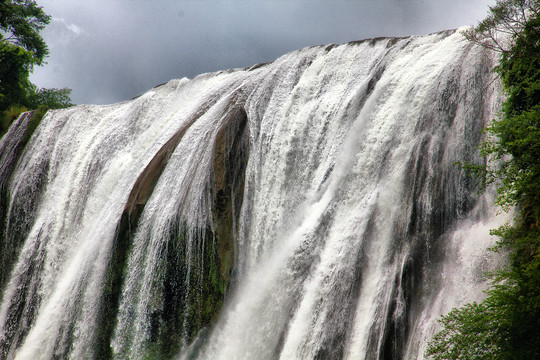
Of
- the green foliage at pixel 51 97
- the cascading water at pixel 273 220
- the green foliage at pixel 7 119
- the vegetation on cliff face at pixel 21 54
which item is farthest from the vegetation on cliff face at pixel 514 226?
the green foliage at pixel 51 97

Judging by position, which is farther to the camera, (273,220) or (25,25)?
(25,25)

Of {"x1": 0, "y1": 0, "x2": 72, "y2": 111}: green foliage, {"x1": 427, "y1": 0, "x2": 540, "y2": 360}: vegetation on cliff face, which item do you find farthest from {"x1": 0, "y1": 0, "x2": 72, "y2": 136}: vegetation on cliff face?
{"x1": 427, "y1": 0, "x2": 540, "y2": 360}: vegetation on cliff face

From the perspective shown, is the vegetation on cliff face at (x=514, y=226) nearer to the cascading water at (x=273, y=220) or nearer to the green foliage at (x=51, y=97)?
the cascading water at (x=273, y=220)

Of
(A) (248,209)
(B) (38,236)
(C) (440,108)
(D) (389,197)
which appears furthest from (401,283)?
(B) (38,236)

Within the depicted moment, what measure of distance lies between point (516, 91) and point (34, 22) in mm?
31769

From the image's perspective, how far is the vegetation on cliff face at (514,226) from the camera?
9102 mm

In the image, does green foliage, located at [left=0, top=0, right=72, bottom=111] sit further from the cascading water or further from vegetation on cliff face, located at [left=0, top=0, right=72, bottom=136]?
the cascading water

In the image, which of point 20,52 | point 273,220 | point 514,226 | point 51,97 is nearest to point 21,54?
point 20,52

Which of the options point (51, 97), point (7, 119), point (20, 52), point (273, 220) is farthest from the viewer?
point (51, 97)

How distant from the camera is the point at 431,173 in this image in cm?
1146

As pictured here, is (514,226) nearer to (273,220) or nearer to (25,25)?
(273,220)

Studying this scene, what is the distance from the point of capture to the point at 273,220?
1467 centimetres

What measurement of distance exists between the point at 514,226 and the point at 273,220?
251 inches

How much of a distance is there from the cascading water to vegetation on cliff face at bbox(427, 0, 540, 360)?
0.57 metres
